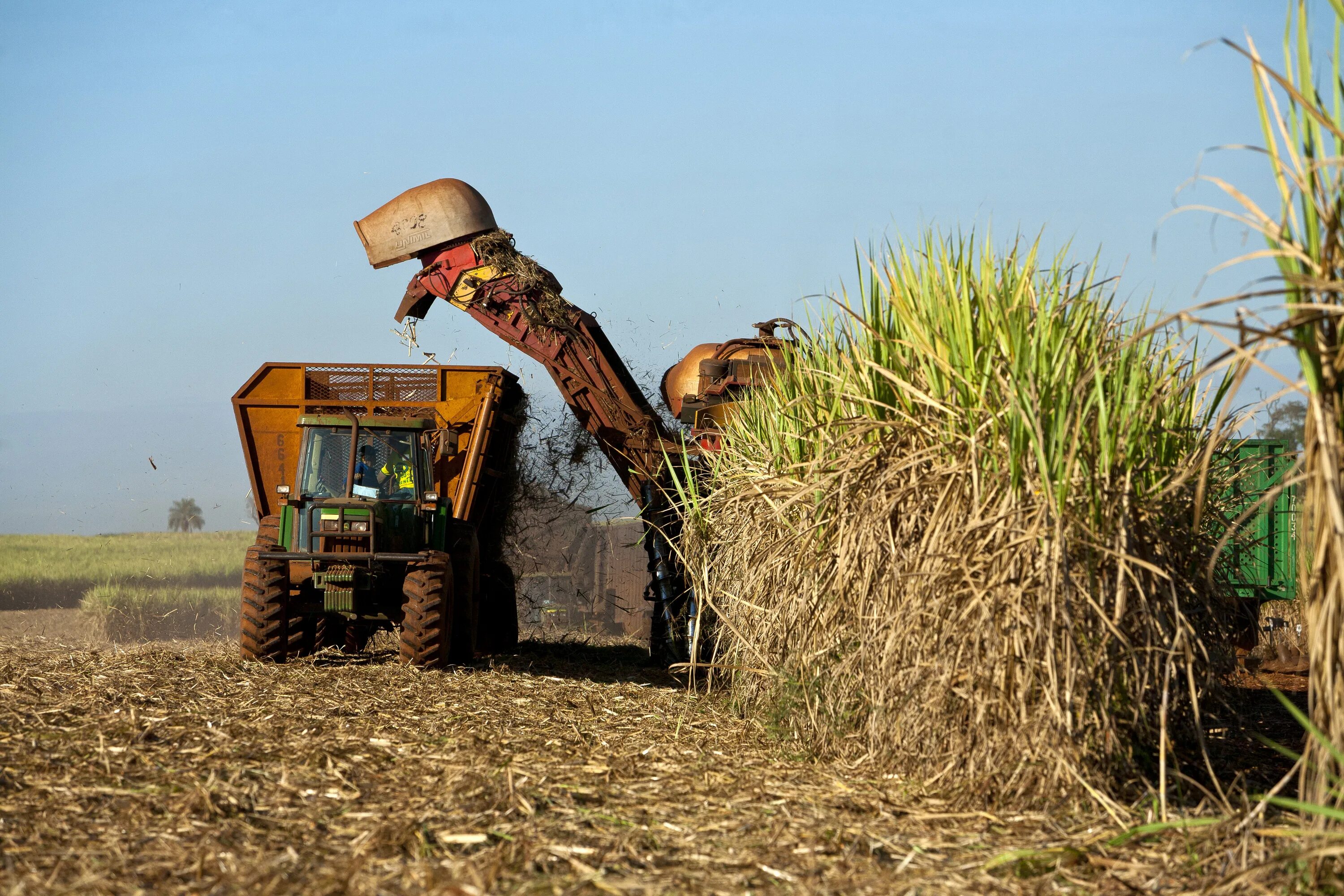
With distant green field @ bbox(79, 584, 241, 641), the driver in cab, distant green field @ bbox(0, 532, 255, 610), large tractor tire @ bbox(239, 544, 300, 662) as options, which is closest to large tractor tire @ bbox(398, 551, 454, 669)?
large tractor tire @ bbox(239, 544, 300, 662)

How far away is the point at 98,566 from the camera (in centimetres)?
2678

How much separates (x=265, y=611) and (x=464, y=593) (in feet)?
6.13

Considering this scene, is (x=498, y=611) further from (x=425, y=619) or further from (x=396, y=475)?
(x=425, y=619)

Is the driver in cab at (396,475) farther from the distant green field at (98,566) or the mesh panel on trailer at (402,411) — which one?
the distant green field at (98,566)

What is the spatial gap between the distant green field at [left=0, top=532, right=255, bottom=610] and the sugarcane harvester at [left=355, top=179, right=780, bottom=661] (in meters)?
11.2

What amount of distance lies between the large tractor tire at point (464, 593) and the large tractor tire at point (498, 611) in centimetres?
149

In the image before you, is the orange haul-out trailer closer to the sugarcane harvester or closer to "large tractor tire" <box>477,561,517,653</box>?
"large tractor tire" <box>477,561,517,653</box>

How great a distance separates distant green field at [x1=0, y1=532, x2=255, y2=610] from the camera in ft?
76.9

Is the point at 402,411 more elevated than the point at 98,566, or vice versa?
the point at 402,411

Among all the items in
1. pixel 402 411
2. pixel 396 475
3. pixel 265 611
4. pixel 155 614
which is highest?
pixel 402 411

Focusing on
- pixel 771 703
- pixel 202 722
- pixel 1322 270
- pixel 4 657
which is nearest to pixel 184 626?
pixel 4 657

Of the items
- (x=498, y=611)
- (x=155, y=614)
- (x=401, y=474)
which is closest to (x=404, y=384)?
(x=401, y=474)

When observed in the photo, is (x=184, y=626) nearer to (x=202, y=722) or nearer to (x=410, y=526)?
(x=410, y=526)

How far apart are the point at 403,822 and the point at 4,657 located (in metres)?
7.03
